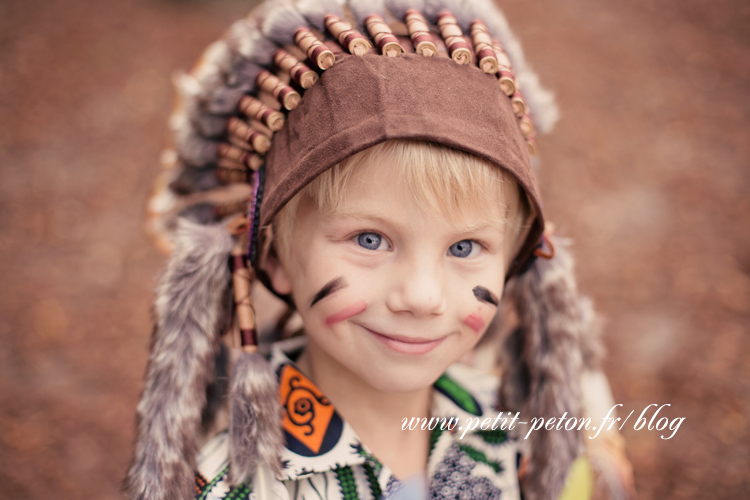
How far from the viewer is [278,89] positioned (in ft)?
4.59

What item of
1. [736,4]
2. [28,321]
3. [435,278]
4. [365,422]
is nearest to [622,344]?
[365,422]

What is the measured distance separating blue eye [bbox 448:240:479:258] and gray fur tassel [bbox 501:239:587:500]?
46 cm

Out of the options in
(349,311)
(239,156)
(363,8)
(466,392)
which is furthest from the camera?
(466,392)

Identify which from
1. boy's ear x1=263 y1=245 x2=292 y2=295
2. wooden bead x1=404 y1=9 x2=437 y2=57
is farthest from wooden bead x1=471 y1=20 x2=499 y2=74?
boy's ear x1=263 y1=245 x2=292 y2=295

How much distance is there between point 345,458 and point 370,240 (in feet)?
1.89

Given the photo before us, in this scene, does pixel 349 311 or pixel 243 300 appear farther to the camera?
pixel 243 300

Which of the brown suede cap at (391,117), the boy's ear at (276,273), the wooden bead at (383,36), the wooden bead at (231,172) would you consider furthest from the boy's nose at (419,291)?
the wooden bead at (231,172)

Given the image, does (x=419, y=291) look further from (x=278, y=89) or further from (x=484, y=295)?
(x=278, y=89)

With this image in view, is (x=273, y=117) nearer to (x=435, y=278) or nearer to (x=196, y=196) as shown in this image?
(x=196, y=196)

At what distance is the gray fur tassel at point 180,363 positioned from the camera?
4.46 feet

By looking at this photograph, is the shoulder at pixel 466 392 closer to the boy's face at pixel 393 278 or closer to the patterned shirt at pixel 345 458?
the patterned shirt at pixel 345 458

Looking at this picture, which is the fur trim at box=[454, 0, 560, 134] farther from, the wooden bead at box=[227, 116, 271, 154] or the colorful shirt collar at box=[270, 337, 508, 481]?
the colorful shirt collar at box=[270, 337, 508, 481]

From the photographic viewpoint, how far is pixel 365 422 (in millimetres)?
1596

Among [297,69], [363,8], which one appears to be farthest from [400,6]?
[297,69]
